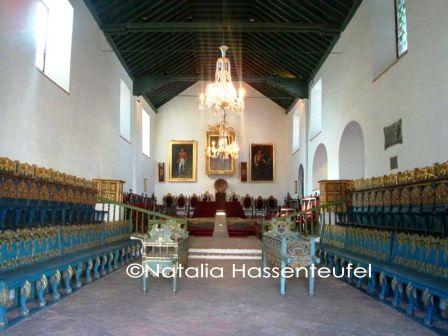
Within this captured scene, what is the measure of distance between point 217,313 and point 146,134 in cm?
1493

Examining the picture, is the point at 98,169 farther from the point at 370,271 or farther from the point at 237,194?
the point at 237,194

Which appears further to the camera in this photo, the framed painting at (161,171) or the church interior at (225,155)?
the framed painting at (161,171)

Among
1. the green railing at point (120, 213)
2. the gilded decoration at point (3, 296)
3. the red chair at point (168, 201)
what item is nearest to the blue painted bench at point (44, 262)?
the gilded decoration at point (3, 296)

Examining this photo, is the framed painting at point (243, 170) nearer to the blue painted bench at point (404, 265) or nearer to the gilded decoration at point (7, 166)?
the blue painted bench at point (404, 265)

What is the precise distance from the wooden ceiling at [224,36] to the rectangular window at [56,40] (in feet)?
4.42

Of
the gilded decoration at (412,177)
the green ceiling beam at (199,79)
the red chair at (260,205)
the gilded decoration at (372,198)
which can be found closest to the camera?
the gilded decoration at (412,177)

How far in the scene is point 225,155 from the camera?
15.1 m

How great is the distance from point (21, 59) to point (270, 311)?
219 inches

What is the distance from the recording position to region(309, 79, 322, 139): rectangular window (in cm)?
1455

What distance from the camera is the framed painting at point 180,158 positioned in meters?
20.0

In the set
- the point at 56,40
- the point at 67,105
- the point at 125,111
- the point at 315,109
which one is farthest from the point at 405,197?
the point at 125,111

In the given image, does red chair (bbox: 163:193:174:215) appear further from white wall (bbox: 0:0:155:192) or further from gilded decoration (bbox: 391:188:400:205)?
gilded decoration (bbox: 391:188:400:205)

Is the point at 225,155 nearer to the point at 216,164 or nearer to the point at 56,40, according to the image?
the point at 216,164

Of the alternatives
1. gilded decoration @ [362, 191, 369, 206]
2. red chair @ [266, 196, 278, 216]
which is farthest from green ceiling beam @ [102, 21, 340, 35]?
red chair @ [266, 196, 278, 216]
